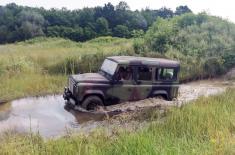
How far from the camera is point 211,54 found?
72.6ft

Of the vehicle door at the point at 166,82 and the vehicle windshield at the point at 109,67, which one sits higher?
the vehicle windshield at the point at 109,67

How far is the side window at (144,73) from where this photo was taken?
43.1ft

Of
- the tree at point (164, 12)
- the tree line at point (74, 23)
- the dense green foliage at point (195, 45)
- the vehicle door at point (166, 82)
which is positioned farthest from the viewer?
the tree at point (164, 12)

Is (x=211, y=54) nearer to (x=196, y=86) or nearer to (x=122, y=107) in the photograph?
(x=196, y=86)

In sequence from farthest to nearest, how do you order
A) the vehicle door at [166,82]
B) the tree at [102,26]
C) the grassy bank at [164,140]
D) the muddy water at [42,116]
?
the tree at [102,26] < the vehicle door at [166,82] < the muddy water at [42,116] < the grassy bank at [164,140]

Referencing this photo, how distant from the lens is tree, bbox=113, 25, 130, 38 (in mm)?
44944

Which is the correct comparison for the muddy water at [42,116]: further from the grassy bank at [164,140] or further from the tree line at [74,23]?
the tree line at [74,23]

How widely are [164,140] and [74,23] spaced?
40208mm

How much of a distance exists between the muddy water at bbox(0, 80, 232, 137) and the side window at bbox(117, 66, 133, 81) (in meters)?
0.89

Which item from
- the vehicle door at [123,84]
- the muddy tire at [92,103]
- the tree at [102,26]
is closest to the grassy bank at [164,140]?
the vehicle door at [123,84]

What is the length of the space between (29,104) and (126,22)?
33.9 m

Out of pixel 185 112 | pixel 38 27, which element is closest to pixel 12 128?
pixel 185 112

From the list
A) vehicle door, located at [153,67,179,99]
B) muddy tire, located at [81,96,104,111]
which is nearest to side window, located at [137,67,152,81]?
vehicle door, located at [153,67,179,99]

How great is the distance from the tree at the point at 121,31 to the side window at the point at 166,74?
3128cm
